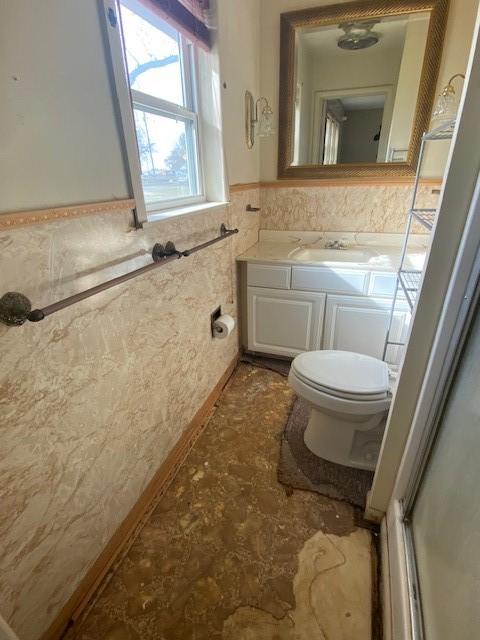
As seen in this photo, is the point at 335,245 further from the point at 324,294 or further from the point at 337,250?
the point at 324,294

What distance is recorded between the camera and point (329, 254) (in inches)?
83.6

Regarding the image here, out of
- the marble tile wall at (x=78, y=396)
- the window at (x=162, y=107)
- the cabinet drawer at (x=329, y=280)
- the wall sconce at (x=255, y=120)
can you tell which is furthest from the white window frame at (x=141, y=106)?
the cabinet drawer at (x=329, y=280)

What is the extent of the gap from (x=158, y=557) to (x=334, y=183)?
7.28 feet

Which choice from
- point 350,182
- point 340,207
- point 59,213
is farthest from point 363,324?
point 59,213

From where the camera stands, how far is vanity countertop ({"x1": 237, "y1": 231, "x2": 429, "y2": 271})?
1.84 m

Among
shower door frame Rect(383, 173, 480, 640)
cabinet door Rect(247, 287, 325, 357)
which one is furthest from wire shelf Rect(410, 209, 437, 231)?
cabinet door Rect(247, 287, 325, 357)

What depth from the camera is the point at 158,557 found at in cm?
114

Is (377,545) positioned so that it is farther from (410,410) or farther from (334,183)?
(334,183)

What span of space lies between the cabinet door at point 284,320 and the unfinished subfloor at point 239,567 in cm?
79

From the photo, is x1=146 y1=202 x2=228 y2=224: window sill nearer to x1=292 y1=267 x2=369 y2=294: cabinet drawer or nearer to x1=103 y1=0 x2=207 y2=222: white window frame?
x1=103 y1=0 x2=207 y2=222: white window frame

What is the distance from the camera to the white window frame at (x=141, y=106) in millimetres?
873

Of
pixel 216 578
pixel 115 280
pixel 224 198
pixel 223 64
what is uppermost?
pixel 223 64

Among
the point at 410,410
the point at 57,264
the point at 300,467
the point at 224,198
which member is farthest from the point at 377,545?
the point at 224,198

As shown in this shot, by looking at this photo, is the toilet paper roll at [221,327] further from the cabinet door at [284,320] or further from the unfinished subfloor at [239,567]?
the unfinished subfloor at [239,567]
